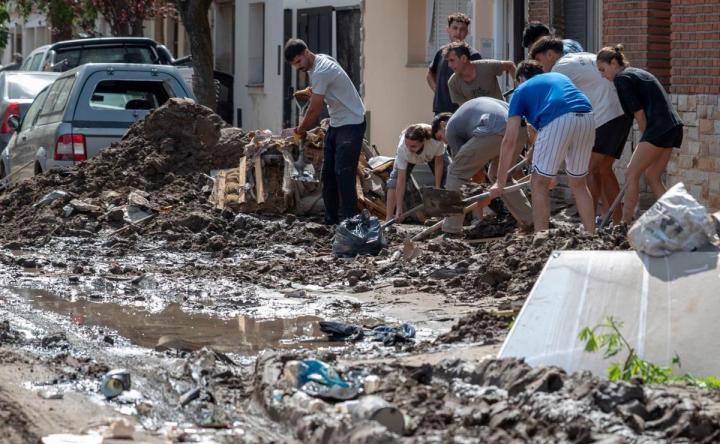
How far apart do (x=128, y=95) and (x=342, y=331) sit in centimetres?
902

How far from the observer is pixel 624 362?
263 inches

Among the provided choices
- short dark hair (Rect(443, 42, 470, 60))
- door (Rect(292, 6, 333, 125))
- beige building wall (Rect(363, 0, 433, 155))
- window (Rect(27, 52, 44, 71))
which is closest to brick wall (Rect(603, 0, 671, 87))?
short dark hair (Rect(443, 42, 470, 60))

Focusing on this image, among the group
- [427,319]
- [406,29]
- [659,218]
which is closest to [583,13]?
[406,29]

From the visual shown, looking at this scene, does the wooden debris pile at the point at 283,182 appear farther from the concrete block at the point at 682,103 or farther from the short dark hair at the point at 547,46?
the short dark hair at the point at 547,46

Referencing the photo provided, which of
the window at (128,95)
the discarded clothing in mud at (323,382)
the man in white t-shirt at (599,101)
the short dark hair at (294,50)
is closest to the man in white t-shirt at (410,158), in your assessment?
the short dark hair at (294,50)

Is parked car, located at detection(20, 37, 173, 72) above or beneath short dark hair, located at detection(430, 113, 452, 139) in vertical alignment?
above

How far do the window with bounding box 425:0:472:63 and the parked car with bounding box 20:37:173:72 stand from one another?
4000 millimetres

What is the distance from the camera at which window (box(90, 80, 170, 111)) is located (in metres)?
16.5

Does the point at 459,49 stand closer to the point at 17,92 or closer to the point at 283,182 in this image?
the point at 283,182

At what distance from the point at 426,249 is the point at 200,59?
1152cm

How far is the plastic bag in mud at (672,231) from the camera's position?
7285 millimetres

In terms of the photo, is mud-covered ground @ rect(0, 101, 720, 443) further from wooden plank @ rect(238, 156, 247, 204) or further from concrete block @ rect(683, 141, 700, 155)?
concrete block @ rect(683, 141, 700, 155)

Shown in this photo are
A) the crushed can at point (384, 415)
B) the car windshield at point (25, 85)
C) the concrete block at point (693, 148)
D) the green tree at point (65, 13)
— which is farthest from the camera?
the green tree at point (65, 13)

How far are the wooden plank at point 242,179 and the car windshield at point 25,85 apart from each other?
7561mm
